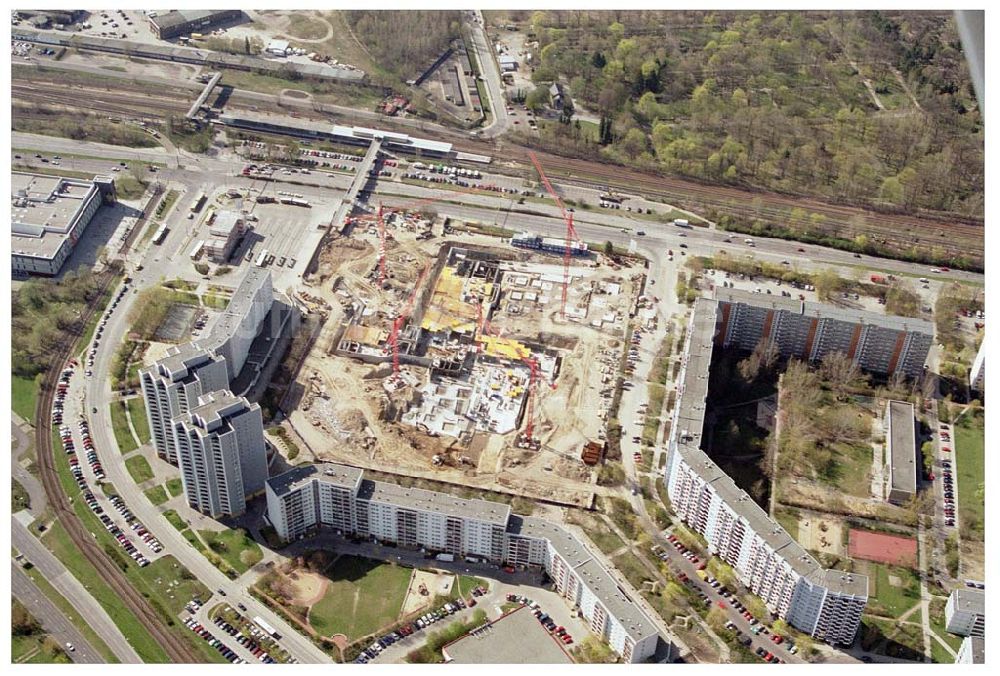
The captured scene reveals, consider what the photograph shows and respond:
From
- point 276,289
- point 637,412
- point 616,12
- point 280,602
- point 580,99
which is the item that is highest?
point 616,12

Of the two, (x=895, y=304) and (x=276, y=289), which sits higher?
(x=895, y=304)

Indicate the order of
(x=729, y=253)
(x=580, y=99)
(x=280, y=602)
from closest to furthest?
(x=280, y=602) → (x=729, y=253) → (x=580, y=99)

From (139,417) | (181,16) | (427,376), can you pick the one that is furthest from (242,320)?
(181,16)

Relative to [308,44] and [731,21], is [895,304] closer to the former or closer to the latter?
[731,21]

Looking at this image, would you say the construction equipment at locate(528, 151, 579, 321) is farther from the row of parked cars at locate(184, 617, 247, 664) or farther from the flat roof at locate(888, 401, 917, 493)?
the row of parked cars at locate(184, 617, 247, 664)

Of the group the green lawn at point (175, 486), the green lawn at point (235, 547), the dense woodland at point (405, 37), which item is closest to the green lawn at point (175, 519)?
the green lawn at point (235, 547)

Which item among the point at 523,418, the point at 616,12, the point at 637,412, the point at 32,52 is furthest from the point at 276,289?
the point at 616,12

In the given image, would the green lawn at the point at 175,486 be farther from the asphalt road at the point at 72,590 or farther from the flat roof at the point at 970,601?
the flat roof at the point at 970,601
